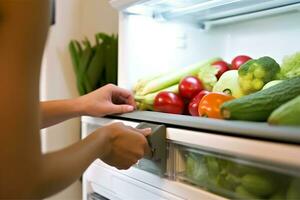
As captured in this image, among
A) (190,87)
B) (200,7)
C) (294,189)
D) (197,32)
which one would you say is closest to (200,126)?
(294,189)

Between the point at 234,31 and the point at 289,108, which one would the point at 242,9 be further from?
the point at 289,108

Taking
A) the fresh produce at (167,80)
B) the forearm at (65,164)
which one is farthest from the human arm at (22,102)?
the fresh produce at (167,80)

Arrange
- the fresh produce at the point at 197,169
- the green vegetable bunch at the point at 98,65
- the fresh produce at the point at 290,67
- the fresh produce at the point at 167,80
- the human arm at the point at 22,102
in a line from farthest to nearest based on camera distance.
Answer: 1. the green vegetable bunch at the point at 98,65
2. the fresh produce at the point at 167,80
3. the fresh produce at the point at 290,67
4. the fresh produce at the point at 197,169
5. the human arm at the point at 22,102

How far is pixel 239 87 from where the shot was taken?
0.80 m

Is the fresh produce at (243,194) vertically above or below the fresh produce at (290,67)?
below

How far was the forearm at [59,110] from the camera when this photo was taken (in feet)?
2.93

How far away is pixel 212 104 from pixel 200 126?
0.11 m

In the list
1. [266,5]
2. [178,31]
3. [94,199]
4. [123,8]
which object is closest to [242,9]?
[266,5]

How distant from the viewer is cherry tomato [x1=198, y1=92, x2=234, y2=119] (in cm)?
70

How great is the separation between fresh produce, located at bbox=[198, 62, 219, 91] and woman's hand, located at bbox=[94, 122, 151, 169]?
30 centimetres

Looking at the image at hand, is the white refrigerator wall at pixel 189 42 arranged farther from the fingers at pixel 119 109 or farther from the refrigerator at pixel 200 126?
the fingers at pixel 119 109

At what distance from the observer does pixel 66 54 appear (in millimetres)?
1521

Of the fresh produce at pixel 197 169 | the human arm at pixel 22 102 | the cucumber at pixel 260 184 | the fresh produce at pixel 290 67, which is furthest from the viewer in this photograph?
the fresh produce at pixel 290 67

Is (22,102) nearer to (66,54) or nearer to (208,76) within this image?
(208,76)
